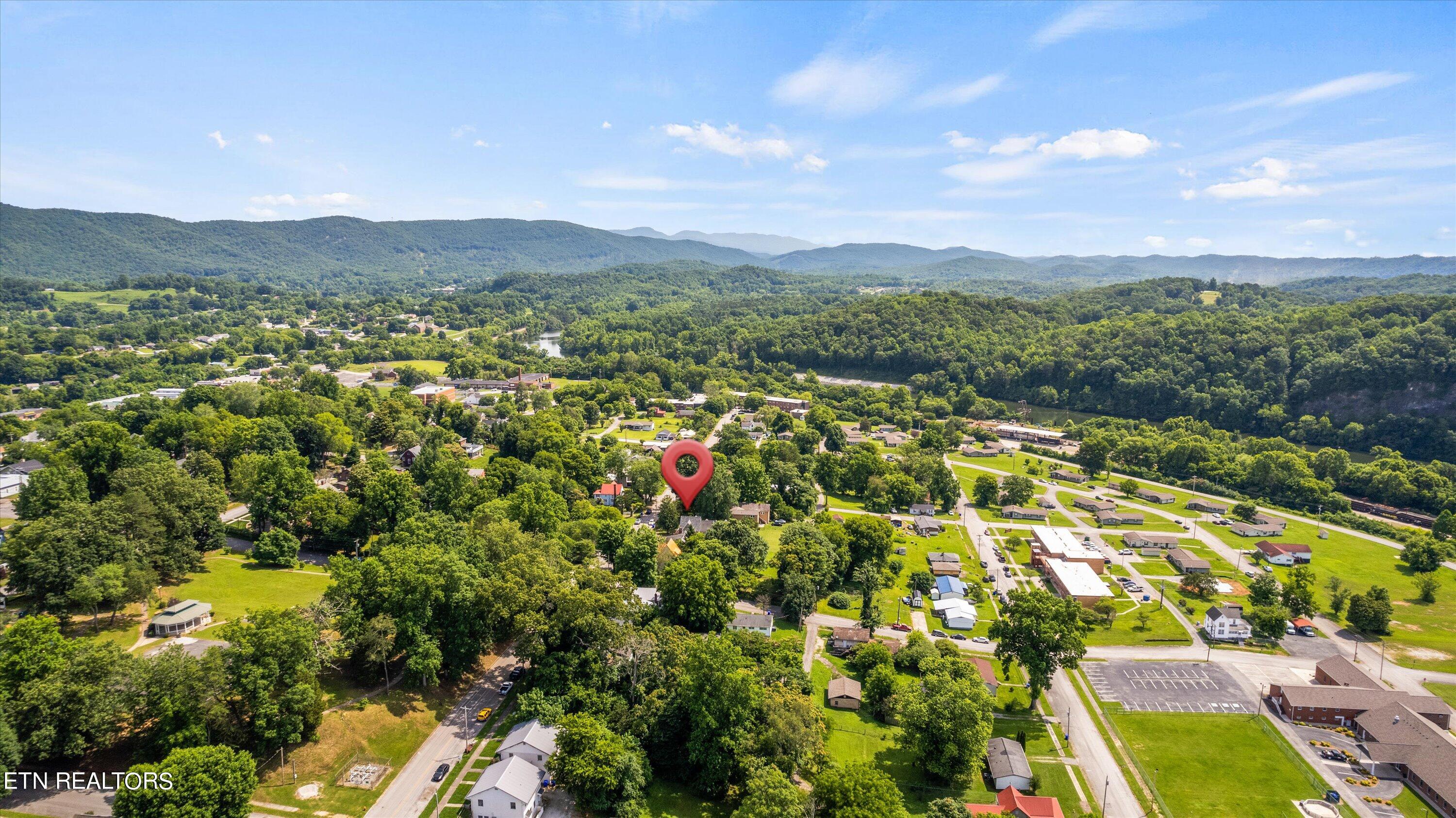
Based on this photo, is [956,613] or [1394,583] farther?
[1394,583]

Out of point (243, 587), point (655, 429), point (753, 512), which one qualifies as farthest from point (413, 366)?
point (243, 587)

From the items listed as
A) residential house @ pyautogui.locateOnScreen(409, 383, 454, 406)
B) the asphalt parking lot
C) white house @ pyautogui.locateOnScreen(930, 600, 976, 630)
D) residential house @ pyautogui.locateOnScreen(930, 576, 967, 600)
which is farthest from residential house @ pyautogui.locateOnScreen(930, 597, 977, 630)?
residential house @ pyautogui.locateOnScreen(409, 383, 454, 406)

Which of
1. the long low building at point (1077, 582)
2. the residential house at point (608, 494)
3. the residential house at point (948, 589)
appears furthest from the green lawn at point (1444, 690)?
the residential house at point (608, 494)

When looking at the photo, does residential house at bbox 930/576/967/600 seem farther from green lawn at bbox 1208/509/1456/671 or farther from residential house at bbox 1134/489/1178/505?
residential house at bbox 1134/489/1178/505

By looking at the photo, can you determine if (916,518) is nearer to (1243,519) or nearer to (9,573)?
(1243,519)

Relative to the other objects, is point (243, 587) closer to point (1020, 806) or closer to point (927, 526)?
point (1020, 806)

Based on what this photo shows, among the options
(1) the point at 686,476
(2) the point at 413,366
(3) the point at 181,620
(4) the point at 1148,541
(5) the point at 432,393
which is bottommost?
(4) the point at 1148,541

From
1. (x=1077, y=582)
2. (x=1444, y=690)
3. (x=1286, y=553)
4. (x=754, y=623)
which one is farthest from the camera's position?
(x=1286, y=553)
